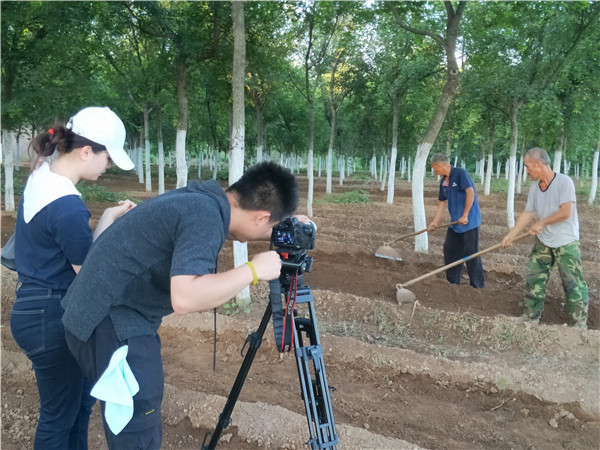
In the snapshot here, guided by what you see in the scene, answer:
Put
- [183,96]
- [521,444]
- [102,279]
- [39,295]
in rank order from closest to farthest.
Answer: [102,279]
[39,295]
[521,444]
[183,96]

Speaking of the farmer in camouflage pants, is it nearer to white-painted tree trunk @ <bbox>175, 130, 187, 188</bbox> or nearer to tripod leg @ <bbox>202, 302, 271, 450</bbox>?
tripod leg @ <bbox>202, 302, 271, 450</bbox>

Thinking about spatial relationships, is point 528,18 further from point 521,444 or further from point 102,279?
point 102,279

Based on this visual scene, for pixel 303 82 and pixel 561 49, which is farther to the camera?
pixel 303 82

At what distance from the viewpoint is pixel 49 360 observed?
2143 mm

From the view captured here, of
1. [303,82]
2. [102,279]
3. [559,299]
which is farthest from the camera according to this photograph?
[303,82]

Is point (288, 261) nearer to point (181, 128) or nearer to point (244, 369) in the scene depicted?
point (244, 369)

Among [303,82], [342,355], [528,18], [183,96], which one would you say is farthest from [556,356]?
[303,82]

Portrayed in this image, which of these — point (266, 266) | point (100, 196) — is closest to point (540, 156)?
point (266, 266)

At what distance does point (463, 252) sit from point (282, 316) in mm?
5445

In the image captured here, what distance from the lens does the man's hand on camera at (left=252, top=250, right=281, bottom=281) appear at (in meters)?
1.68

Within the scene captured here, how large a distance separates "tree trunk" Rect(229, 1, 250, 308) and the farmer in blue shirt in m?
3.08

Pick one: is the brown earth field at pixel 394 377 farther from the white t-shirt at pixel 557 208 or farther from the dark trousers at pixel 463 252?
the white t-shirt at pixel 557 208

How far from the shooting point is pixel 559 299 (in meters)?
6.61

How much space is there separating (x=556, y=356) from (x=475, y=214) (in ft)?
8.16
